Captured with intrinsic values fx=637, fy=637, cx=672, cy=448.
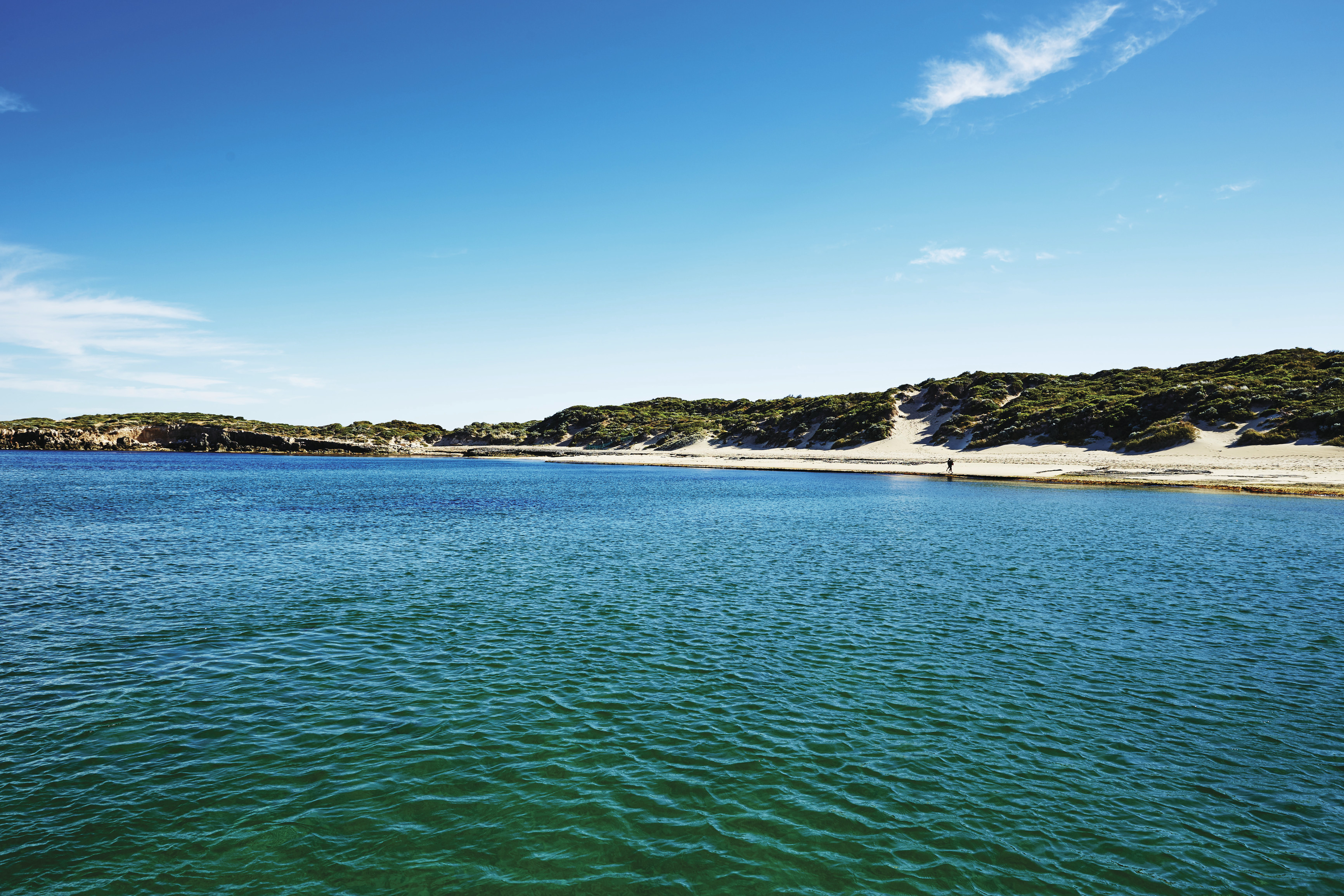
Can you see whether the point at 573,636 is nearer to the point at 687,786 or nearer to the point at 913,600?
the point at 687,786

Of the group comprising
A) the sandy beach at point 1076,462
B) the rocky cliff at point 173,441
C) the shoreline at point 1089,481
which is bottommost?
the shoreline at point 1089,481

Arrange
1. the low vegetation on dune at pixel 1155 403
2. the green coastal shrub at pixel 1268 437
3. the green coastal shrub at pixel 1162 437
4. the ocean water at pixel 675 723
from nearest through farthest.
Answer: the ocean water at pixel 675 723 → the green coastal shrub at pixel 1268 437 → the low vegetation on dune at pixel 1155 403 → the green coastal shrub at pixel 1162 437

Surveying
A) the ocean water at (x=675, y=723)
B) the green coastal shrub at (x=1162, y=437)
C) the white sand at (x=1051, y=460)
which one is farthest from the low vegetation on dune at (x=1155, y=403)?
the ocean water at (x=675, y=723)

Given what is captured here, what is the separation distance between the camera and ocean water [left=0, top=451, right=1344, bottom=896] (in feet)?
29.7

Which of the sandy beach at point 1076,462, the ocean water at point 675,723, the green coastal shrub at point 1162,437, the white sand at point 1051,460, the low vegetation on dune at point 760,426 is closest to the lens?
the ocean water at point 675,723

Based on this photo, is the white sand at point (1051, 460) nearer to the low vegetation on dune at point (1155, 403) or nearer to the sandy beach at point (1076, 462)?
the sandy beach at point (1076, 462)

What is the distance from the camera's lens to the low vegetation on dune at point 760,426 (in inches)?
4872

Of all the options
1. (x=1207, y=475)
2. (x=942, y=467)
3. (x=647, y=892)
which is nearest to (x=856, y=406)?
(x=942, y=467)

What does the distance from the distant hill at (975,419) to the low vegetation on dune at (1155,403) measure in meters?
0.21

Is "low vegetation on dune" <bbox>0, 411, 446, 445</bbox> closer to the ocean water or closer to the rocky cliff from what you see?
the rocky cliff

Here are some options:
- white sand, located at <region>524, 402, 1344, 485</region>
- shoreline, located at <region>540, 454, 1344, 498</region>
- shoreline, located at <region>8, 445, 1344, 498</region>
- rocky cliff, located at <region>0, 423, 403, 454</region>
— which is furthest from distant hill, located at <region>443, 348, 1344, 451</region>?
rocky cliff, located at <region>0, 423, 403, 454</region>

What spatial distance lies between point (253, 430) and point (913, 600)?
204982 mm

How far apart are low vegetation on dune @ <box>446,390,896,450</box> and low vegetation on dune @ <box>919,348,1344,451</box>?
13.5 meters

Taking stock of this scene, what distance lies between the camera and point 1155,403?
85125 mm
